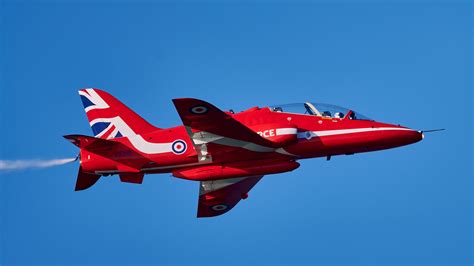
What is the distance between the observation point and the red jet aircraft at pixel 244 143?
34.8m

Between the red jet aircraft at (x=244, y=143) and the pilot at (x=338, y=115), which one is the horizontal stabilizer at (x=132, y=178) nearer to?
the red jet aircraft at (x=244, y=143)

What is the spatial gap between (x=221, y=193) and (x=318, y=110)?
25.9 ft

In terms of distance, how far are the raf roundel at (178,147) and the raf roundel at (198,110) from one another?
11.0ft

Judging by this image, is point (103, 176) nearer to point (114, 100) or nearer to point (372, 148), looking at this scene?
point (114, 100)

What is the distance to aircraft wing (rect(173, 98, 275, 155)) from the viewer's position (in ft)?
107

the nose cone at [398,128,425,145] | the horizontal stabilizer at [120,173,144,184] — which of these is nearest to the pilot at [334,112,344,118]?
the nose cone at [398,128,425,145]

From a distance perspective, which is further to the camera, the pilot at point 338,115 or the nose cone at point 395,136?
the pilot at point 338,115

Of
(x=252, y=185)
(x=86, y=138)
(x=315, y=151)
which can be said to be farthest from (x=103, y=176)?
(x=315, y=151)

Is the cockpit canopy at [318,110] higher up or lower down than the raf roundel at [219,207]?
higher up

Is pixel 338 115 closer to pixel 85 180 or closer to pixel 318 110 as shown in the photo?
pixel 318 110

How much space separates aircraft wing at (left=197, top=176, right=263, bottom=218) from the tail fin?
518cm

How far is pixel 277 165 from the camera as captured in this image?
35625 mm

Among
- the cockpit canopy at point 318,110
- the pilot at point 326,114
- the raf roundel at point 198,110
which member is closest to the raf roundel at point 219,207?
the cockpit canopy at point 318,110

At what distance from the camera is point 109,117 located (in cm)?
3788
